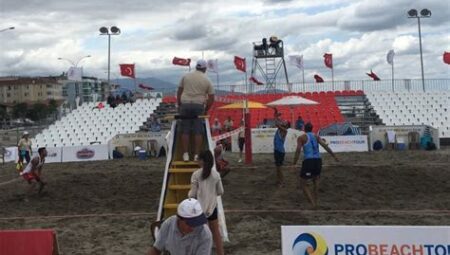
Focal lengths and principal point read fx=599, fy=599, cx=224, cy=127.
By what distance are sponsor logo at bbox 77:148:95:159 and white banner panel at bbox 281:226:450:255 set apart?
816 inches

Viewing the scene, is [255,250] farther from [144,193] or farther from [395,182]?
[395,182]

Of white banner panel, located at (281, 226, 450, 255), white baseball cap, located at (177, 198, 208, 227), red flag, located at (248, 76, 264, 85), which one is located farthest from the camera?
red flag, located at (248, 76, 264, 85)

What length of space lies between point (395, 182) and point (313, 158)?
418cm

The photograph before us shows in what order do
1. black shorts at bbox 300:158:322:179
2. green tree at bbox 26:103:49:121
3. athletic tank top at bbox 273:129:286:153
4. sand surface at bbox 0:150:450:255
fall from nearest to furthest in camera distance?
sand surface at bbox 0:150:450:255, black shorts at bbox 300:158:322:179, athletic tank top at bbox 273:129:286:153, green tree at bbox 26:103:49:121

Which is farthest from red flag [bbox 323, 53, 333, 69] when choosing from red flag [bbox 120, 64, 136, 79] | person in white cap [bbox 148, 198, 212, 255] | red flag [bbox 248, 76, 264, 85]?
person in white cap [bbox 148, 198, 212, 255]

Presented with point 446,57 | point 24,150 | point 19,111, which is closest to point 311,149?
point 24,150

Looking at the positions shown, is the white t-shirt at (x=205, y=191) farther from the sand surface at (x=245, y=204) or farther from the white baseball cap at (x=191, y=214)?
the white baseball cap at (x=191, y=214)

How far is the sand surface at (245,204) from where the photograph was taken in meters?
9.89

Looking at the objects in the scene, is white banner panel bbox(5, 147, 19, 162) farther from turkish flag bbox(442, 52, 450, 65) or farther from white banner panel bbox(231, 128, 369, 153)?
turkish flag bbox(442, 52, 450, 65)

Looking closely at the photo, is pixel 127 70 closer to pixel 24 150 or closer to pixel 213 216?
pixel 24 150

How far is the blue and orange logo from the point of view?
646cm

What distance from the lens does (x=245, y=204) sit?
41.1ft

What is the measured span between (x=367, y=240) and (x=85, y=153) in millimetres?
21358

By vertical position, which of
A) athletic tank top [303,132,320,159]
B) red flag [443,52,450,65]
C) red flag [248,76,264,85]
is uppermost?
red flag [443,52,450,65]
